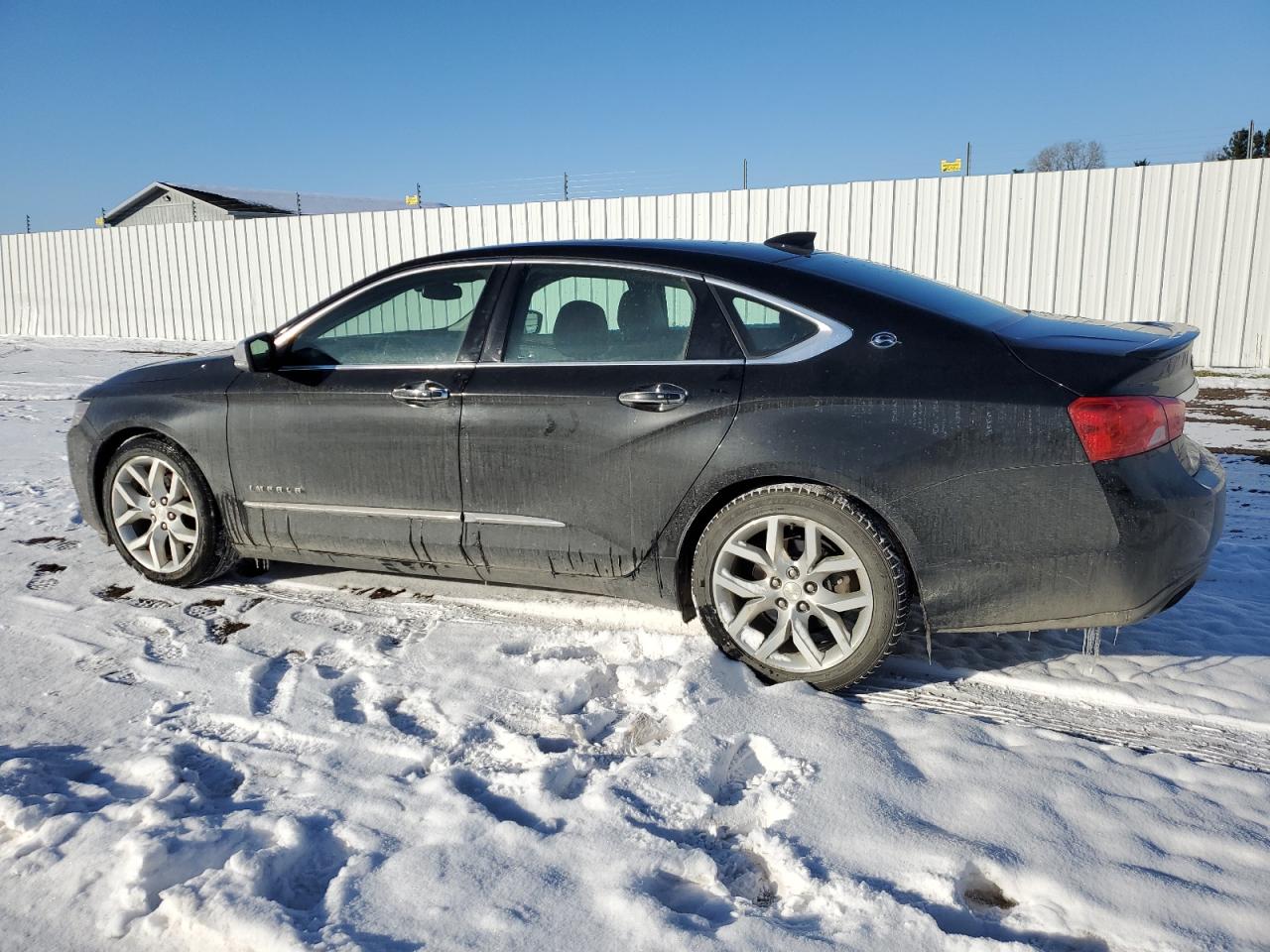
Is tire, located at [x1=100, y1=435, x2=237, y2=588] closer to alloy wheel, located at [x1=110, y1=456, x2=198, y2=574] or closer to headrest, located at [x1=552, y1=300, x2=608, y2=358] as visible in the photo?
alloy wheel, located at [x1=110, y1=456, x2=198, y2=574]

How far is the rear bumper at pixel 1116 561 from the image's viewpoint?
9.32 ft

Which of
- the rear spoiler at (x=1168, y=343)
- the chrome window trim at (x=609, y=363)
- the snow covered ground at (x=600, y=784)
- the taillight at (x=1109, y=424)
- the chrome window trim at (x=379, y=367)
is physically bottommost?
the snow covered ground at (x=600, y=784)

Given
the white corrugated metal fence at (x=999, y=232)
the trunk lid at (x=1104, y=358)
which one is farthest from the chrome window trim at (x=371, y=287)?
the white corrugated metal fence at (x=999, y=232)

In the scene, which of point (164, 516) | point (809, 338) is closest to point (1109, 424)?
point (809, 338)

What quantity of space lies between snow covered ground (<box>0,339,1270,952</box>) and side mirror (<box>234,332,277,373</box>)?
3.40ft

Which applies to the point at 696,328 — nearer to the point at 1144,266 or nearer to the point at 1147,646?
the point at 1147,646

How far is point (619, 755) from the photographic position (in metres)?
2.80

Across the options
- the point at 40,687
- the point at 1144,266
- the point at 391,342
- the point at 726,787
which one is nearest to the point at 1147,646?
the point at 726,787

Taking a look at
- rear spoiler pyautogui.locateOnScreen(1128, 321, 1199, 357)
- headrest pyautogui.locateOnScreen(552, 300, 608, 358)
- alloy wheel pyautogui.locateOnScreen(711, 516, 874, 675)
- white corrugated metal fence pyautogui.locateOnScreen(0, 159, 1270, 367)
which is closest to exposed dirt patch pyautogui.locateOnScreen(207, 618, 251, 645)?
headrest pyautogui.locateOnScreen(552, 300, 608, 358)

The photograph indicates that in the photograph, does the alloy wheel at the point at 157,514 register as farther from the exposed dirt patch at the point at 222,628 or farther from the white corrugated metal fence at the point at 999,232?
the white corrugated metal fence at the point at 999,232

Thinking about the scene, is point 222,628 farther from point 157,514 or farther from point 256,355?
point 256,355

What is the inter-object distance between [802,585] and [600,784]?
3.20 ft

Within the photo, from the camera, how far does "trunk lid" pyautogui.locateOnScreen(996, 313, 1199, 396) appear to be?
2852 mm

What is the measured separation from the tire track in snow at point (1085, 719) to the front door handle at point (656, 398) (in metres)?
1.16
